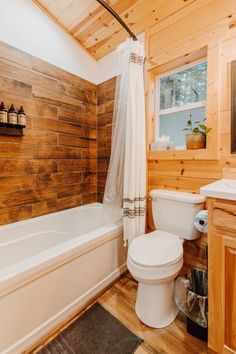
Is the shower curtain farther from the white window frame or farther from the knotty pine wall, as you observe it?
the white window frame

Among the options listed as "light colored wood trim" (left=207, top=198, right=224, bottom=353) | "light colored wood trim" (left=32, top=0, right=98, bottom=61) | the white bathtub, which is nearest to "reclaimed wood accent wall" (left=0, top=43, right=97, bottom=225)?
the white bathtub

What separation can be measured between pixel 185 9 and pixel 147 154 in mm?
1247

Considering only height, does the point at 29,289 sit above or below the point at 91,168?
below

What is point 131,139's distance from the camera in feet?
5.63

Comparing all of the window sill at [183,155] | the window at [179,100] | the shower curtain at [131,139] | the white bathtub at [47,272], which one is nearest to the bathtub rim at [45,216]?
the white bathtub at [47,272]

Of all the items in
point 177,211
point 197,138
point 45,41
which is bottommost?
point 177,211

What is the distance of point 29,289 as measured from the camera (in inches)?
45.1

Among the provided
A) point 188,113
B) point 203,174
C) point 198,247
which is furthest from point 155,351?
point 188,113

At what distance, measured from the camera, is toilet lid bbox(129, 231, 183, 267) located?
125cm

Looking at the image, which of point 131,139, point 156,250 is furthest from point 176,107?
point 156,250

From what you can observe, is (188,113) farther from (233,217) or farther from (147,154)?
Answer: (233,217)

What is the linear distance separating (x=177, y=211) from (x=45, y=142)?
146cm

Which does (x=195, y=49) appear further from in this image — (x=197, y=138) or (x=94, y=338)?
(x=94, y=338)

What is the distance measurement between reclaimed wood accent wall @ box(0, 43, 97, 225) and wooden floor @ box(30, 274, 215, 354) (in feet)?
3.58
